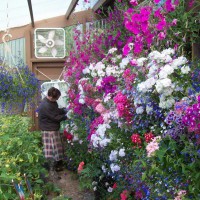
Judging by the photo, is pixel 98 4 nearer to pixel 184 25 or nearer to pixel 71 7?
pixel 71 7

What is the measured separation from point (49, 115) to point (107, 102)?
2262 mm

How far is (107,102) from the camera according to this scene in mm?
4297

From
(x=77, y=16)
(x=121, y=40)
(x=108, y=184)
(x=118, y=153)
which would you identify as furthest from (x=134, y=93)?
(x=77, y=16)

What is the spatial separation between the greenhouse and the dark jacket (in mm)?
16

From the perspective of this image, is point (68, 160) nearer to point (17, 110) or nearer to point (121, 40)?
point (121, 40)

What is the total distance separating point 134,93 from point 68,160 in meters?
3.59

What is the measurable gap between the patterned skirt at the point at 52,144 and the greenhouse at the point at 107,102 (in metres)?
0.02

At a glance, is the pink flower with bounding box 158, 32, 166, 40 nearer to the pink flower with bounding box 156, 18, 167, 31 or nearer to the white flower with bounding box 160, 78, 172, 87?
the pink flower with bounding box 156, 18, 167, 31

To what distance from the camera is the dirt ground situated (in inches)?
212

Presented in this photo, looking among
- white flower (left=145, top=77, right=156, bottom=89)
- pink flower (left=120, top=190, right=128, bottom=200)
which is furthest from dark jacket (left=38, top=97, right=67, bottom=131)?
white flower (left=145, top=77, right=156, bottom=89)

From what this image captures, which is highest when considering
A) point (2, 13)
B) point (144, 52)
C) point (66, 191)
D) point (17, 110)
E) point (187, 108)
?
point (2, 13)

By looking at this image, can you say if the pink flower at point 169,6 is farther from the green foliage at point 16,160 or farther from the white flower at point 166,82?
the green foliage at point 16,160

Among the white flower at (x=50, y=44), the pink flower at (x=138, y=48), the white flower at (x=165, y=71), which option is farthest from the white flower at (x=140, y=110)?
the white flower at (x=50, y=44)

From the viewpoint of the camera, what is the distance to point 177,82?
9.62 feet
